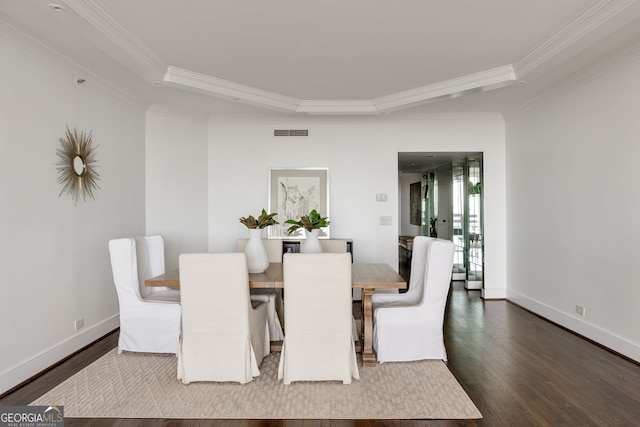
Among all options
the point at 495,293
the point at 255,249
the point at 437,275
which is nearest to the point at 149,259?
the point at 255,249

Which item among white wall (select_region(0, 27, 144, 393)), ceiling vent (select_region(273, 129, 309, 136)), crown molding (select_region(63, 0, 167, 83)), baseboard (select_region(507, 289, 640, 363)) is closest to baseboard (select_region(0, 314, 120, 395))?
white wall (select_region(0, 27, 144, 393))

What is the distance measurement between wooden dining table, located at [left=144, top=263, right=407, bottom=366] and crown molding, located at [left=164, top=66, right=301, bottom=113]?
2.00 metres

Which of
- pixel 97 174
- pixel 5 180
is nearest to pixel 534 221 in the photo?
pixel 97 174

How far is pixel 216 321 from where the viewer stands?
267 centimetres

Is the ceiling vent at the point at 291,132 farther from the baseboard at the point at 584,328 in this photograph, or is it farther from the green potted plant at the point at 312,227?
the baseboard at the point at 584,328

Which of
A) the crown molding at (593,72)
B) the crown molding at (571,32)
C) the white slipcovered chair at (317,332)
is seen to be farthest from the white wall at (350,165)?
the white slipcovered chair at (317,332)

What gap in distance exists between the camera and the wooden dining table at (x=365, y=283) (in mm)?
2879

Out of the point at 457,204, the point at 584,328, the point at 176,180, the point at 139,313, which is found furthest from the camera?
the point at 457,204

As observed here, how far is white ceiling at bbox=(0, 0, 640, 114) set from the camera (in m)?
2.62

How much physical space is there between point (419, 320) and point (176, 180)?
3.65m

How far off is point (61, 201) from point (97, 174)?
614 mm

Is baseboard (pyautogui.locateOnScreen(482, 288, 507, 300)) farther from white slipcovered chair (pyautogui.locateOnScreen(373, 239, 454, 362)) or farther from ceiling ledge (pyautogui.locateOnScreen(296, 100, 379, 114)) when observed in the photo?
ceiling ledge (pyautogui.locateOnScreen(296, 100, 379, 114))

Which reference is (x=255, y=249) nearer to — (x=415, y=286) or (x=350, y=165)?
(x=415, y=286)

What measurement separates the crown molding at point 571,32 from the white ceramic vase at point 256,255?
299 centimetres
